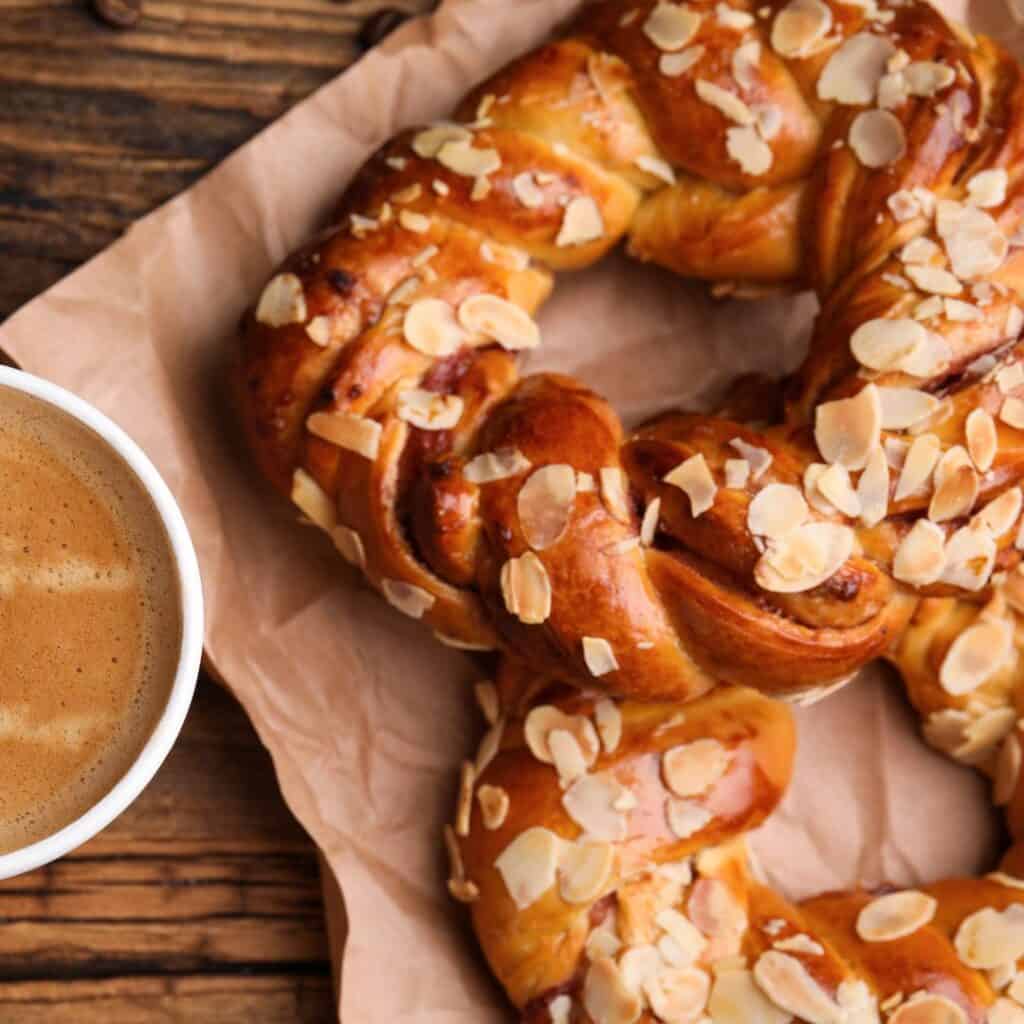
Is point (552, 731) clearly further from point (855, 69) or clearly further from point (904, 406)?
point (855, 69)

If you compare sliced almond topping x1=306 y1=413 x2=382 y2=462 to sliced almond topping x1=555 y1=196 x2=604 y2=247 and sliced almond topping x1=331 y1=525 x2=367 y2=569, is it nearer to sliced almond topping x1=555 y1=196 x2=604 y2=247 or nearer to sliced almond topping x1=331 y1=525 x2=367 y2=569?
sliced almond topping x1=331 y1=525 x2=367 y2=569

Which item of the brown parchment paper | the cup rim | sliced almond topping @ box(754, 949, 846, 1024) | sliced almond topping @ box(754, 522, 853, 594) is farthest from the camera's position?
the brown parchment paper

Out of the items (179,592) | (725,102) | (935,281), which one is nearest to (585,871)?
(179,592)

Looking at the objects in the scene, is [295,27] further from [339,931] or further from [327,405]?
[339,931]

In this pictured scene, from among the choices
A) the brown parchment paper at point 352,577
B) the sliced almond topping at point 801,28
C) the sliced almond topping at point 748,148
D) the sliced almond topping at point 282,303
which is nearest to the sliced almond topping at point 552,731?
the brown parchment paper at point 352,577

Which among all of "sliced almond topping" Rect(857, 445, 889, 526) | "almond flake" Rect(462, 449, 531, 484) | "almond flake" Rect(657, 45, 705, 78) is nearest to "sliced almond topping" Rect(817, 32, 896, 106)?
"almond flake" Rect(657, 45, 705, 78)

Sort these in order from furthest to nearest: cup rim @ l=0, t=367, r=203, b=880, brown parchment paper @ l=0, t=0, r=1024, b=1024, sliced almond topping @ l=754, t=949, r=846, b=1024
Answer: brown parchment paper @ l=0, t=0, r=1024, b=1024 < sliced almond topping @ l=754, t=949, r=846, b=1024 < cup rim @ l=0, t=367, r=203, b=880

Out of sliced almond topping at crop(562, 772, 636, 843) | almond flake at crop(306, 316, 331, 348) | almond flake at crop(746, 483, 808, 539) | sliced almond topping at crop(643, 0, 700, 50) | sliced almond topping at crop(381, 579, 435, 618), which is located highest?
sliced almond topping at crop(643, 0, 700, 50)
